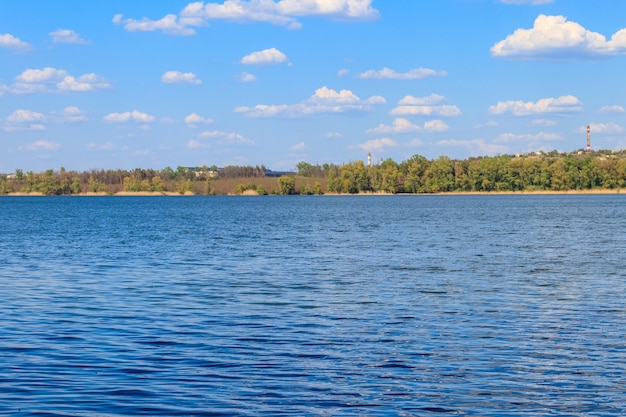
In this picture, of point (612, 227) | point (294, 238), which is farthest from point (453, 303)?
point (612, 227)

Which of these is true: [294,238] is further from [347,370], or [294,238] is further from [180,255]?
[347,370]

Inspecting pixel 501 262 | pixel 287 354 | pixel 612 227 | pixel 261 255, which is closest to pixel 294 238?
pixel 261 255

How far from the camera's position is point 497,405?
15.8 m

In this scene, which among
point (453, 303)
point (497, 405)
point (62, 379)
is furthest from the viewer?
point (453, 303)

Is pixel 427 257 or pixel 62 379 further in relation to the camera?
pixel 427 257

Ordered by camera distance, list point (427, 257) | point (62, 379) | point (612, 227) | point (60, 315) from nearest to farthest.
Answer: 1. point (62, 379)
2. point (60, 315)
3. point (427, 257)
4. point (612, 227)

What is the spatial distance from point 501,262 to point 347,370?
29003 millimetres

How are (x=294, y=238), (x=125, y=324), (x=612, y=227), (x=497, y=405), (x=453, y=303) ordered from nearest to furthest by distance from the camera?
1. (x=497, y=405)
2. (x=125, y=324)
3. (x=453, y=303)
4. (x=294, y=238)
5. (x=612, y=227)

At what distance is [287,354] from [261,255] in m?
32.2

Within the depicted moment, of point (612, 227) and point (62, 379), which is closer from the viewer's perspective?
point (62, 379)

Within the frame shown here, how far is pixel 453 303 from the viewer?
29328mm

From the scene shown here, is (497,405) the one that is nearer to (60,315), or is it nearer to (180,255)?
(60,315)

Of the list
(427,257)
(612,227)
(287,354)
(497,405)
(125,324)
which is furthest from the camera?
(612,227)

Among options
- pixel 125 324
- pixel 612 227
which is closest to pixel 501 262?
pixel 125 324
